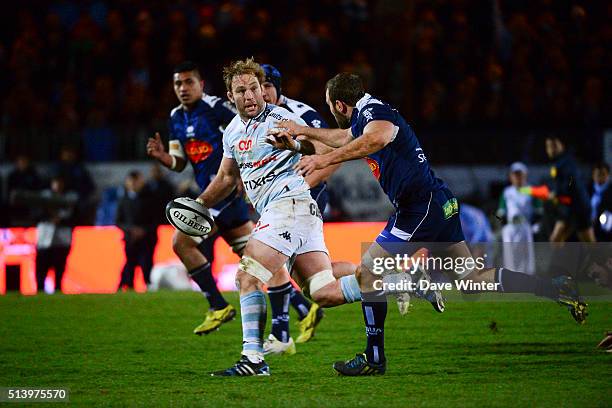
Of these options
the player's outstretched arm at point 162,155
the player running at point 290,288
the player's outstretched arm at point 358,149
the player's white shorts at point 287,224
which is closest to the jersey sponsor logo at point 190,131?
the player's outstretched arm at point 162,155

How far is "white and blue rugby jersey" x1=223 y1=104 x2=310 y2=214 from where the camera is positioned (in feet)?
27.1

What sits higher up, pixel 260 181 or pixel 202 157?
pixel 202 157

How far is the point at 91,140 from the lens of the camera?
61.6 ft

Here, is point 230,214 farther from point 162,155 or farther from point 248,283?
point 248,283

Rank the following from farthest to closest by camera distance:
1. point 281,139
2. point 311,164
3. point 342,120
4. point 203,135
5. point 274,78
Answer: point 203,135, point 274,78, point 342,120, point 281,139, point 311,164

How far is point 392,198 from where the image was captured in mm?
8312

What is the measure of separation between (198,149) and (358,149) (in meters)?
4.01

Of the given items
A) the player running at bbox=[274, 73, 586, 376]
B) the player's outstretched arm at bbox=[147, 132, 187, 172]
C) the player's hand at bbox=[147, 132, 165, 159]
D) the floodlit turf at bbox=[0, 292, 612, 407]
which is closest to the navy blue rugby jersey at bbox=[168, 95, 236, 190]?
the player's outstretched arm at bbox=[147, 132, 187, 172]

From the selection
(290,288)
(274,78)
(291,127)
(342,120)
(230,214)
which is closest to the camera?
(291,127)

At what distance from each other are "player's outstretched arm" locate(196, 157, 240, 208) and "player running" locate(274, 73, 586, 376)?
3.15ft

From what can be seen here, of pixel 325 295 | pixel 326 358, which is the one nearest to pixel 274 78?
pixel 325 295

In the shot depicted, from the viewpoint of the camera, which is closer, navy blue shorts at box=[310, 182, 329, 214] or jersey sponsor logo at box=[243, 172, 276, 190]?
jersey sponsor logo at box=[243, 172, 276, 190]

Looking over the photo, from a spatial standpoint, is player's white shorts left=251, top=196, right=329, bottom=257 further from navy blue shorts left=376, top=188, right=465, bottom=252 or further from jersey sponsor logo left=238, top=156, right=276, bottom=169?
navy blue shorts left=376, top=188, right=465, bottom=252

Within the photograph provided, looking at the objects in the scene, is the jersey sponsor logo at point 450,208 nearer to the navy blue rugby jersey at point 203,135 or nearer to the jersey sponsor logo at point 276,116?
the jersey sponsor logo at point 276,116
